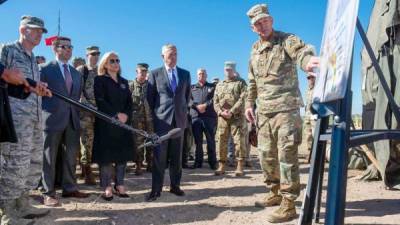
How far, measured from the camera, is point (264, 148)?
4.55 m

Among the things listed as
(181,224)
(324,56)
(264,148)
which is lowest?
(181,224)

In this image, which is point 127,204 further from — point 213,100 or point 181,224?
point 213,100

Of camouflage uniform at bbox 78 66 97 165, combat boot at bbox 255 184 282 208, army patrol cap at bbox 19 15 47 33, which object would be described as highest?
army patrol cap at bbox 19 15 47 33

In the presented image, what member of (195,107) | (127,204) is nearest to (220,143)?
(195,107)

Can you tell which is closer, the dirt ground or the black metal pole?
the black metal pole

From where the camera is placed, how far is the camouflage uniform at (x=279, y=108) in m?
4.20

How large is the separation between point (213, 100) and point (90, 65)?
300 centimetres

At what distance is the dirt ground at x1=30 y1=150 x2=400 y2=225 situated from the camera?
423cm

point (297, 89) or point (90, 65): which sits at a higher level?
point (90, 65)

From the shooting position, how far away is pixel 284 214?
13.5ft

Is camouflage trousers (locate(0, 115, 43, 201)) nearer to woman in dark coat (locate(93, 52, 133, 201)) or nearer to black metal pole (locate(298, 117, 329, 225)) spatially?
woman in dark coat (locate(93, 52, 133, 201))

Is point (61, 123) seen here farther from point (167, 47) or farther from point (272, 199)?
point (272, 199)

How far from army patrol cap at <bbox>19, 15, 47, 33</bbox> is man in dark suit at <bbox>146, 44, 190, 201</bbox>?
1.67 metres

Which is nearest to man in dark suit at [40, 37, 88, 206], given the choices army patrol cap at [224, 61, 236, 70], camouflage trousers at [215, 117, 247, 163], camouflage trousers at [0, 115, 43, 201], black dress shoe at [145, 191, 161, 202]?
camouflage trousers at [0, 115, 43, 201]
